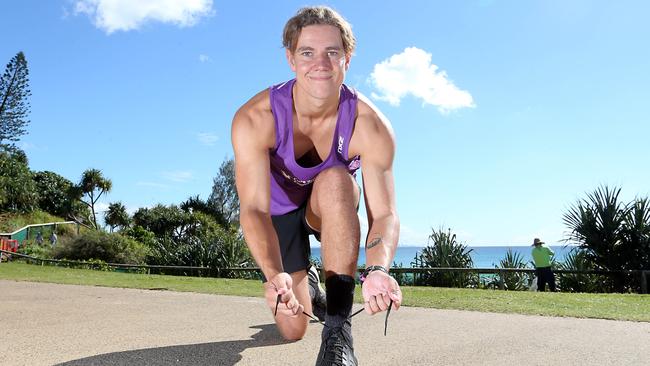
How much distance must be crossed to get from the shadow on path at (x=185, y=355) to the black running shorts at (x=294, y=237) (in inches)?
21.4

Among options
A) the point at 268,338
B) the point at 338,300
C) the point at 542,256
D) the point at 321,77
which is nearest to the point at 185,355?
the point at 268,338

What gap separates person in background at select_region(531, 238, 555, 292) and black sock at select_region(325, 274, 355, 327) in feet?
36.5

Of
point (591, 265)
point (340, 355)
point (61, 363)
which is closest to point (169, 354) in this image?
point (61, 363)

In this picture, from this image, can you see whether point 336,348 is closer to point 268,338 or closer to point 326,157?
point 326,157

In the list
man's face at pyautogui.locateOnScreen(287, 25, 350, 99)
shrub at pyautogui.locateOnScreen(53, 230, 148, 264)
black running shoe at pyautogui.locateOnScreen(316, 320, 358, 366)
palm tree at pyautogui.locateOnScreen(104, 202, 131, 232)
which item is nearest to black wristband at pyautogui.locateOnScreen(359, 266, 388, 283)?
black running shoe at pyautogui.locateOnScreen(316, 320, 358, 366)

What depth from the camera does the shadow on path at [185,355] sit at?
10.1ft

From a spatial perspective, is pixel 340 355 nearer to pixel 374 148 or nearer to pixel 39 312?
pixel 374 148

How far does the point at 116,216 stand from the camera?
2083 inches

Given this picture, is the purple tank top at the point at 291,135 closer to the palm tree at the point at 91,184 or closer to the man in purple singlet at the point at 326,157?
the man in purple singlet at the point at 326,157

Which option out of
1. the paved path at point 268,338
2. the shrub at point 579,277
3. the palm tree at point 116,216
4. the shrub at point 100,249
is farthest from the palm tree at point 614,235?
the palm tree at point 116,216

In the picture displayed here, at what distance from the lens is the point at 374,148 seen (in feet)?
10.1

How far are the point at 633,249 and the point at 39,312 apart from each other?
12.9 metres

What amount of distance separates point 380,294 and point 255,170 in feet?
3.56

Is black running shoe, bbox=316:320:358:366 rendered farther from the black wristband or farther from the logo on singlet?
the logo on singlet
